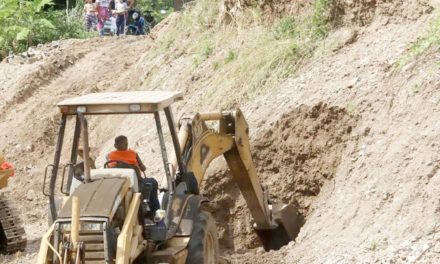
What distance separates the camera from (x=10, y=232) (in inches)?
500

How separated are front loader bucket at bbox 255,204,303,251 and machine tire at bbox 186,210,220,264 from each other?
2.18 metres

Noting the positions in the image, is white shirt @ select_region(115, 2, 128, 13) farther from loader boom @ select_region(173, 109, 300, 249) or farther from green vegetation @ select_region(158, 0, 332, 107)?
loader boom @ select_region(173, 109, 300, 249)

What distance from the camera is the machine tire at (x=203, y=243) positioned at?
28.6 ft

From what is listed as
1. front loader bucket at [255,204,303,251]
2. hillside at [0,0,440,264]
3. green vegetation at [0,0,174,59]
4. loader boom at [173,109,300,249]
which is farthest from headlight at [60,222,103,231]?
green vegetation at [0,0,174,59]

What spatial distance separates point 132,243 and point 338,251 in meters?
2.31

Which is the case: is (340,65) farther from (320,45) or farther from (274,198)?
(274,198)

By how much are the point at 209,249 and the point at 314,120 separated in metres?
3.11

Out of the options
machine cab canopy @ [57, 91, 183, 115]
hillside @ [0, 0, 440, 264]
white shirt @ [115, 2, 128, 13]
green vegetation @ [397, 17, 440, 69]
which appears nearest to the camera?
machine cab canopy @ [57, 91, 183, 115]

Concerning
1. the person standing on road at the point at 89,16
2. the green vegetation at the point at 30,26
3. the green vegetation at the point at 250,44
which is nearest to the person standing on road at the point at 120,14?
the green vegetation at the point at 30,26

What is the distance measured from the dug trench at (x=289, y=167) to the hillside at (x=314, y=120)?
1cm

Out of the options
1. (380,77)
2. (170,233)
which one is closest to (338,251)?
(170,233)

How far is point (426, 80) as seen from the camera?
423 inches

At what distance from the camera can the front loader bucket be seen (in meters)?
11.6

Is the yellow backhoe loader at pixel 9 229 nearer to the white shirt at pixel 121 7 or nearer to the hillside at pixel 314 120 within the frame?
the hillside at pixel 314 120
